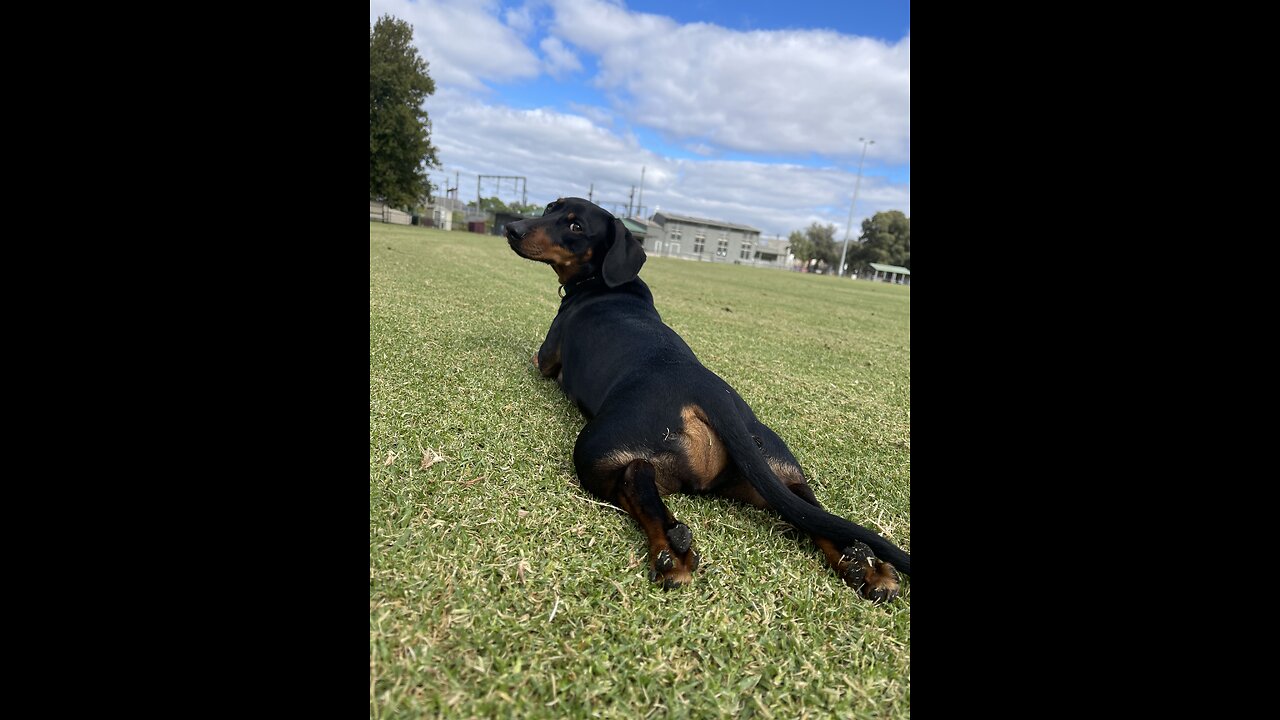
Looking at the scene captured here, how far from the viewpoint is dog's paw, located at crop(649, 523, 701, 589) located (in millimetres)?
1730

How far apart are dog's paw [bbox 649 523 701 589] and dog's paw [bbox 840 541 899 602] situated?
1.60ft

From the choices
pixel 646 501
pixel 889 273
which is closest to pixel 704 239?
pixel 889 273

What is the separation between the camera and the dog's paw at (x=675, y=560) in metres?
1.73

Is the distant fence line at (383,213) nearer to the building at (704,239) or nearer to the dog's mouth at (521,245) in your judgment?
the building at (704,239)

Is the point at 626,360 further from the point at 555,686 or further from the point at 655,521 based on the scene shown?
the point at 555,686

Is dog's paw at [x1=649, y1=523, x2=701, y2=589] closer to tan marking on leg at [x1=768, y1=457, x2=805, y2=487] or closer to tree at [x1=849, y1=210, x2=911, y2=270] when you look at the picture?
tan marking on leg at [x1=768, y1=457, x2=805, y2=487]

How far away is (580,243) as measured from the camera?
12.5 ft

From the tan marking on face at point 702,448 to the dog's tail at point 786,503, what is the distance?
34 mm

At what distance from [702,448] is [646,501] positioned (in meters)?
0.32

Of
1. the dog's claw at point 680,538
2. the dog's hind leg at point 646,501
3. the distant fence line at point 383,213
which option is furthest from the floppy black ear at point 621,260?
the distant fence line at point 383,213

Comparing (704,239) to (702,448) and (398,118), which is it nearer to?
(398,118)

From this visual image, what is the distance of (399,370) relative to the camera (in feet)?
11.4
